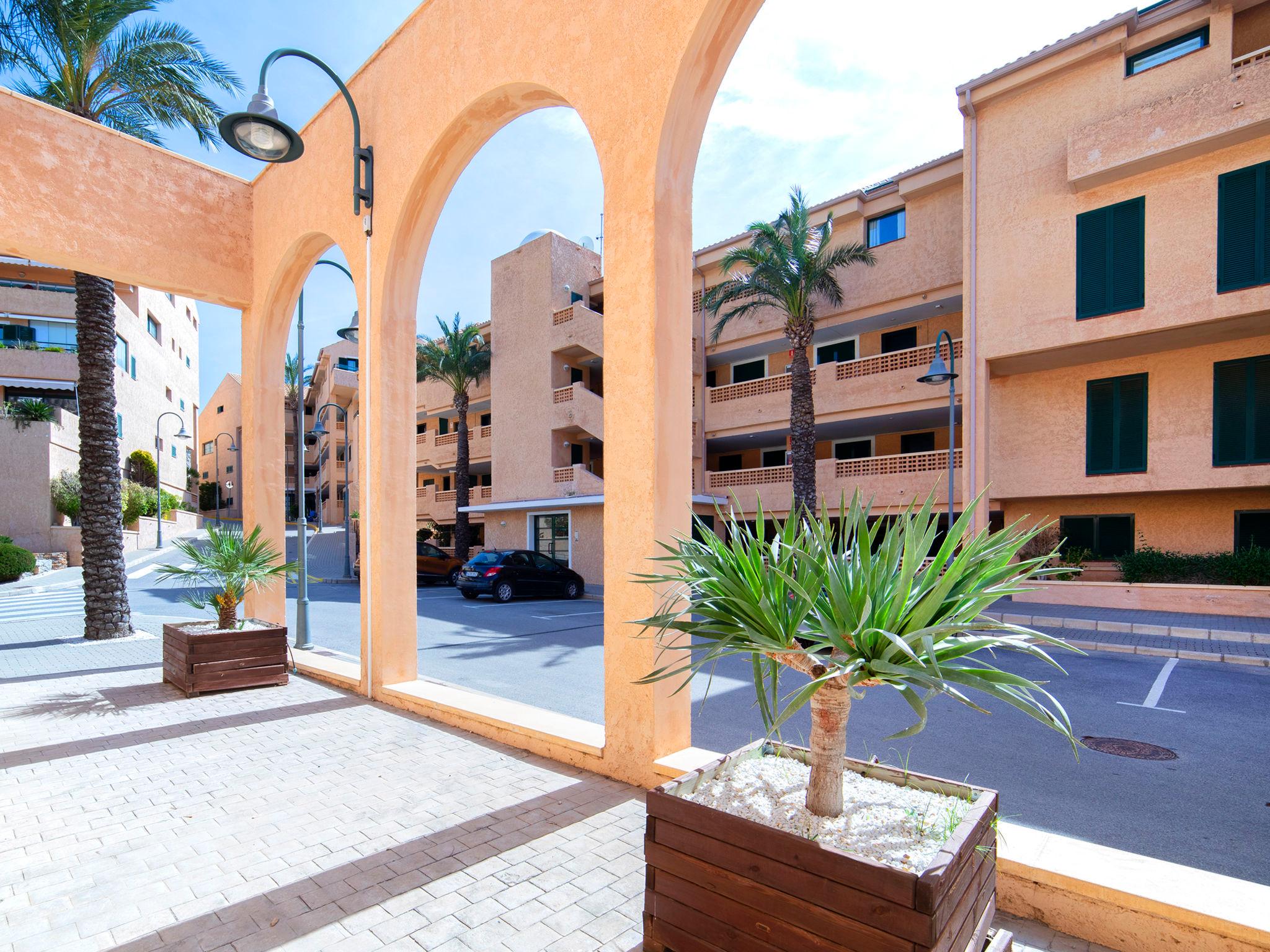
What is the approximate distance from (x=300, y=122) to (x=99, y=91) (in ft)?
18.6

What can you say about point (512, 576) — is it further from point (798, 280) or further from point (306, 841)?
point (306, 841)

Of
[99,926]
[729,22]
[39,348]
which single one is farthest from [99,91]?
[39,348]

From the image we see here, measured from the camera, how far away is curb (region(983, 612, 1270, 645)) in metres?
12.0

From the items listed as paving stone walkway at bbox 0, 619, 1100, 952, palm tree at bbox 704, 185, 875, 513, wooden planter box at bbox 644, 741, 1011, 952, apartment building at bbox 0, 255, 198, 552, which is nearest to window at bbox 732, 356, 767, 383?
palm tree at bbox 704, 185, 875, 513

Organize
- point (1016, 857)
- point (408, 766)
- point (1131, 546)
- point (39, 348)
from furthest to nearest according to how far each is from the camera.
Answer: point (39, 348)
point (1131, 546)
point (408, 766)
point (1016, 857)

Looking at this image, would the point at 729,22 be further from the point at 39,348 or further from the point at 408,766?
the point at 39,348

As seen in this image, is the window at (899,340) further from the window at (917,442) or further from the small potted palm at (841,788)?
Answer: the small potted palm at (841,788)

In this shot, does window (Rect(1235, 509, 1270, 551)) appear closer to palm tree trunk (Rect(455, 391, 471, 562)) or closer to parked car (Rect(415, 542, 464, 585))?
parked car (Rect(415, 542, 464, 585))

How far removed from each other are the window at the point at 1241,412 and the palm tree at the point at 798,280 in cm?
947

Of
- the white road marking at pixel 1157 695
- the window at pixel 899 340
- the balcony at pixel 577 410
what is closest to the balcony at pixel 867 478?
the window at pixel 899 340

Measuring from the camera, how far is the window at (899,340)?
22266 millimetres

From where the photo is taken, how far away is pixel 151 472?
39406 mm

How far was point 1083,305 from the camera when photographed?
16.2 meters

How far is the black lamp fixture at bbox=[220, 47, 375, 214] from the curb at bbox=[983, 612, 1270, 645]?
11.5 metres
